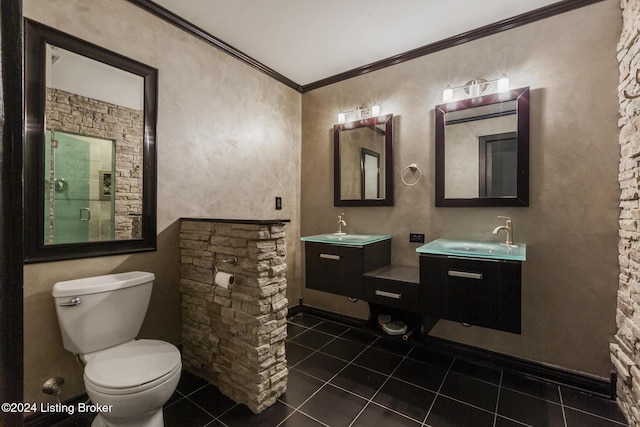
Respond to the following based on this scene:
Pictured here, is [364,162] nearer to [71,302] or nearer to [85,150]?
[85,150]

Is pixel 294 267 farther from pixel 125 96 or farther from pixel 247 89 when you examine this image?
pixel 125 96

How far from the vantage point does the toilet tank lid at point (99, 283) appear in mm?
1559

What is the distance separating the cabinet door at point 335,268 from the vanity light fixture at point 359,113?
1.38m

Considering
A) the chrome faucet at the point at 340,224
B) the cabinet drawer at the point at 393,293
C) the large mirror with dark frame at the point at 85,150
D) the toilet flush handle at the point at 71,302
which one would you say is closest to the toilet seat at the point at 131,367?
the toilet flush handle at the point at 71,302

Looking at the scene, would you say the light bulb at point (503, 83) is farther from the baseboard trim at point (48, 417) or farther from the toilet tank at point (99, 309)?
the baseboard trim at point (48, 417)

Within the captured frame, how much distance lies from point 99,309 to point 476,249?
2438 mm

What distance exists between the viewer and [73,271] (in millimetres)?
1735

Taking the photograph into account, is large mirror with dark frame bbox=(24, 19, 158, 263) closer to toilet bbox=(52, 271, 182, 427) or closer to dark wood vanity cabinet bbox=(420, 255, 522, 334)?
toilet bbox=(52, 271, 182, 427)

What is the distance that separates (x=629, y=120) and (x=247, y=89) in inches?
110

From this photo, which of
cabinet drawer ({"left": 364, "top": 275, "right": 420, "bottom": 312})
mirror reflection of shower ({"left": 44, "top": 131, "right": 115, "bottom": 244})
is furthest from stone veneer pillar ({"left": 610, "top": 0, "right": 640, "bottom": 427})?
mirror reflection of shower ({"left": 44, "top": 131, "right": 115, "bottom": 244})

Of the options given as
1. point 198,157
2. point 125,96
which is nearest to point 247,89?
point 198,157

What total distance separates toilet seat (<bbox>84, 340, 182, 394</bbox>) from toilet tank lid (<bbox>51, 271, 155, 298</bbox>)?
1.11 feet

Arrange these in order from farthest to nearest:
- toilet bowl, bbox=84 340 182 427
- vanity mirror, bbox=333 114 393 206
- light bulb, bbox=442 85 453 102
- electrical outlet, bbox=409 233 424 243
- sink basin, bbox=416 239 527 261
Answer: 1. vanity mirror, bbox=333 114 393 206
2. electrical outlet, bbox=409 233 424 243
3. light bulb, bbox=442 85 453 102
4. sink basin, bbox=416 239 527 261
5. toilet bowl, bbox=84 340 182 427

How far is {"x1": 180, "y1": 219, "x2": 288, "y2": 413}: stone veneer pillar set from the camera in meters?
1.77
